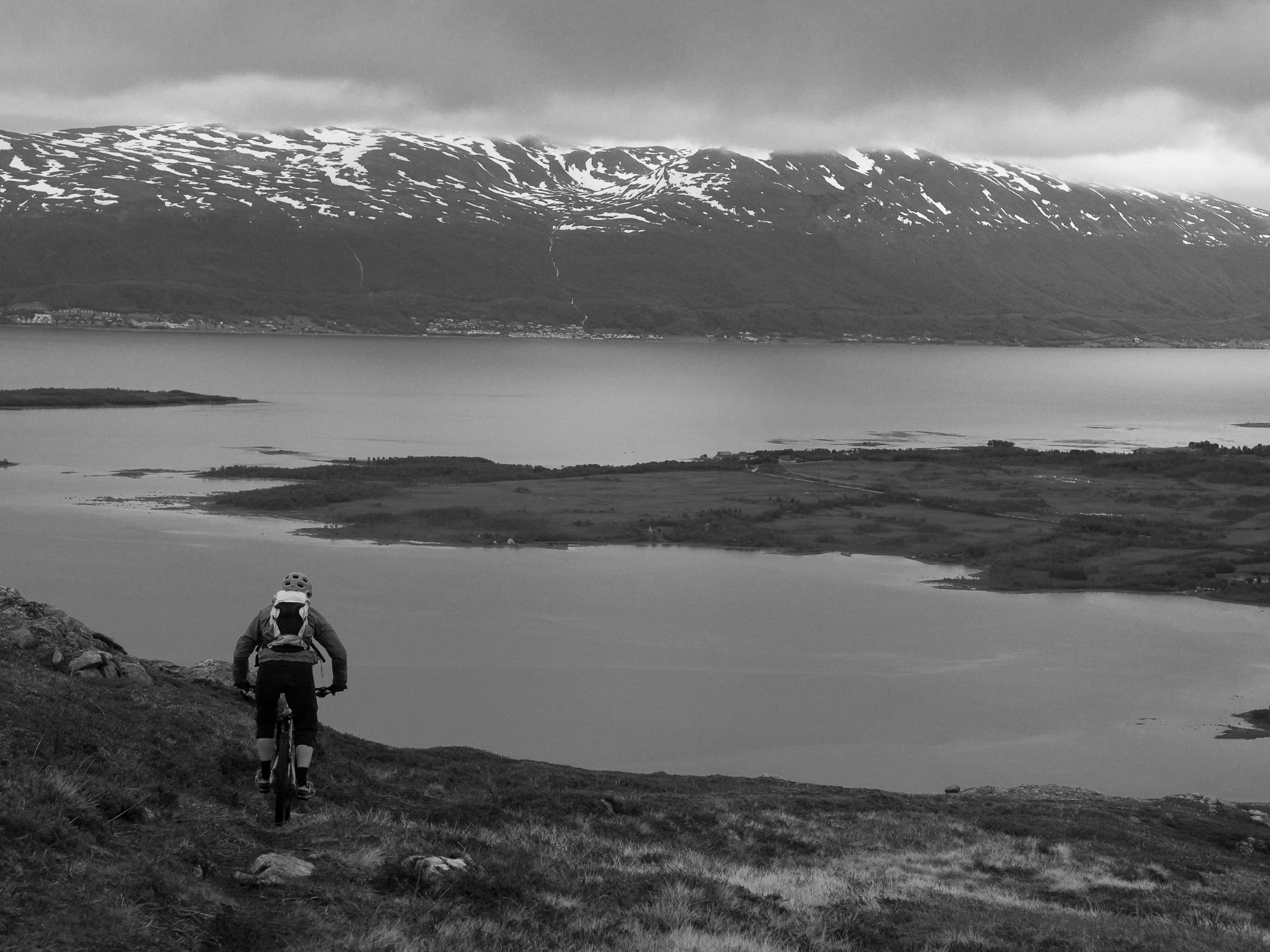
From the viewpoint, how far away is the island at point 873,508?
51031 millimetres

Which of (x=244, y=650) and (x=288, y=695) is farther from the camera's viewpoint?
(x=244, y=650)

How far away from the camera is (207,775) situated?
12.2m

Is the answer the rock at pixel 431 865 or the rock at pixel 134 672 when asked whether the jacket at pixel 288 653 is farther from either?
the rock at pixel 134 672

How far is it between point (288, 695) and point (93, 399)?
111 metres

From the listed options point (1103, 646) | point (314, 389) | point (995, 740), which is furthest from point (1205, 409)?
point (995, 740)

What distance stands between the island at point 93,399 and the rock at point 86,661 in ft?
333

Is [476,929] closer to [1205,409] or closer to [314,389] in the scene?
[314,389]

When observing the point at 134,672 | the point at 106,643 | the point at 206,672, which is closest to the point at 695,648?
the point at 206,672

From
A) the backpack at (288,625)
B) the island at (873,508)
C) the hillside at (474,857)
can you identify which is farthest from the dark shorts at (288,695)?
the island at (873,508)

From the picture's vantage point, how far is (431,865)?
415 inches

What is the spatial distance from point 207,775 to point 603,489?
180ft

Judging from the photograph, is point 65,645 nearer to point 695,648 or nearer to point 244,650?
point 244,650

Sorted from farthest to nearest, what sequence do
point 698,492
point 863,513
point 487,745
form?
point 698,492, point 863,513, point 487,745

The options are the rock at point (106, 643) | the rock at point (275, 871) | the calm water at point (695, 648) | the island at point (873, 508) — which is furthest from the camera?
the island at point (873, 508)
